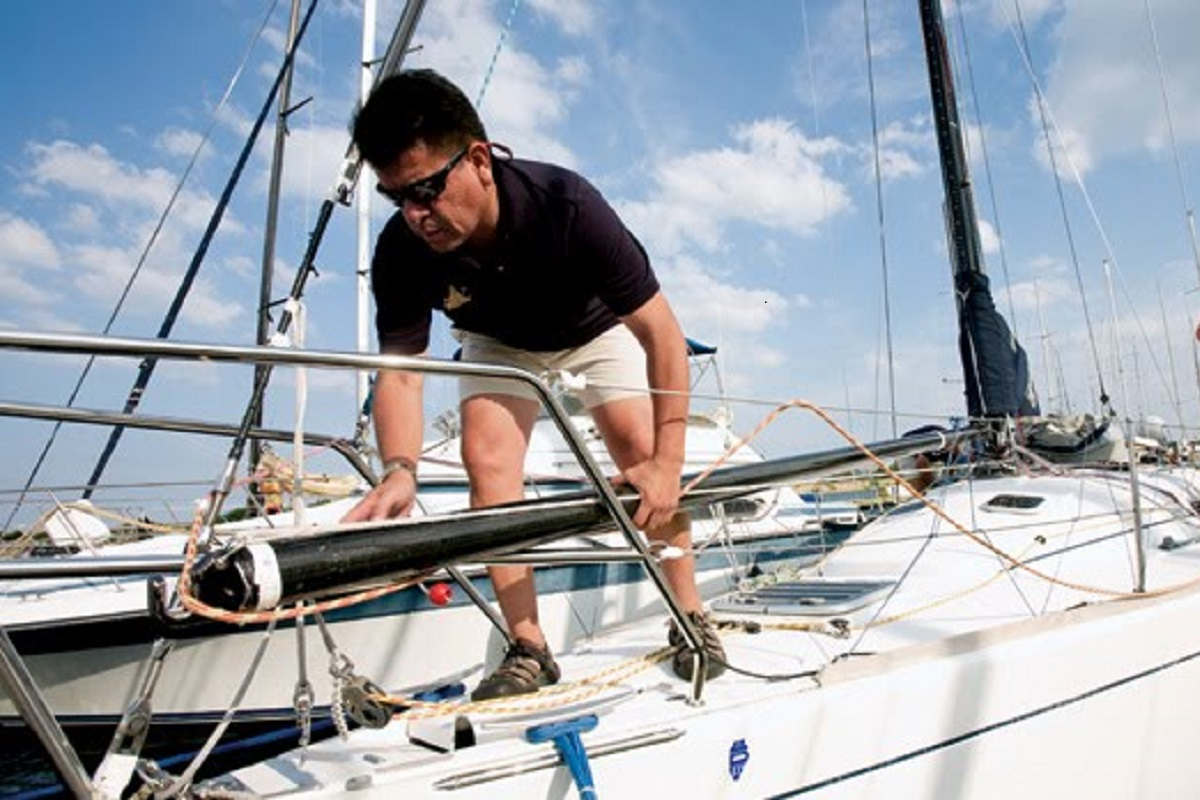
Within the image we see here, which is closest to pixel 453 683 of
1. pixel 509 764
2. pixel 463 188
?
pixel 509 764

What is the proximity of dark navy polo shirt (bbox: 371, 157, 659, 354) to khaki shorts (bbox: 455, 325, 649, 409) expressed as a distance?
0.04m

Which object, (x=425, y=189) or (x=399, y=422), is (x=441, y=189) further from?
(x=399, y=422)

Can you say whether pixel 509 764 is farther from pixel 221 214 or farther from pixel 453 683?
pixel 221 214

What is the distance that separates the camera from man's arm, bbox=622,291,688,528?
193 cm


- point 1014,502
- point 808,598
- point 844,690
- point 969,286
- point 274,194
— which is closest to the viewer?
point 844,690

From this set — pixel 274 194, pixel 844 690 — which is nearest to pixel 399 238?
pixel 844 690

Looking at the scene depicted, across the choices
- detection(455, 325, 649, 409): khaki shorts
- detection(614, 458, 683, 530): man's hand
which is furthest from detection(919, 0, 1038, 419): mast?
detection(614, 458, 683, 530): man's hand

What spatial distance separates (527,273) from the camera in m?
2.27

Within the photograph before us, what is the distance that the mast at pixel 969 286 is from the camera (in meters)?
4.96

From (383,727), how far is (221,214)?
20.7 feet

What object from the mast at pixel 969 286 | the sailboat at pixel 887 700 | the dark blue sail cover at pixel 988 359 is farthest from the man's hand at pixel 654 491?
the dark blue sail cover at pixel 988 359

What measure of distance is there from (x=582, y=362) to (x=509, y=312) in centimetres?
33

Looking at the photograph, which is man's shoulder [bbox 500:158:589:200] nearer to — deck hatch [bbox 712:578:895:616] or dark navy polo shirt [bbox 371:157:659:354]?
dark navy polo shirt [bbox 371:157:659:354]

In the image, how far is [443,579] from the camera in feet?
8.00
